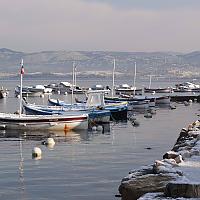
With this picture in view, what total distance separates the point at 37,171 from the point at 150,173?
6.81 m

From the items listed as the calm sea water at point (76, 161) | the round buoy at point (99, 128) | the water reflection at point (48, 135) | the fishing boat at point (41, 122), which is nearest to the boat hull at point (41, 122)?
the fishing boat at point (41, 122)

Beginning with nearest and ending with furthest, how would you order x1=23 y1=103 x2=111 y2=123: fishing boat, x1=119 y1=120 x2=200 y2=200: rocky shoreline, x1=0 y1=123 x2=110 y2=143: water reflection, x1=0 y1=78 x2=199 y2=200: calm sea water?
x1=119 y1=120 x2=200 y2=200: rocky shoreline, x1=0 y1=78 x2=199 y2=200: calm sea water, x1=0 y1=123 x2=110 y2=143: water reflection, x1=23 y1=103 x2=111 y2=123: fishing boat

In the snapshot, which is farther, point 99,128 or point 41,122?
point 99,128

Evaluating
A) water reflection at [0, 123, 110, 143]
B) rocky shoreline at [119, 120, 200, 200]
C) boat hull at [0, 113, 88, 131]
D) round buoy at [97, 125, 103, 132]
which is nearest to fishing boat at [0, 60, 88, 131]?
boat hull at [0, 113, 88, 131]

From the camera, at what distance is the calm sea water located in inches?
669

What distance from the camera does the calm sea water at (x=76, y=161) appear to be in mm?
17000

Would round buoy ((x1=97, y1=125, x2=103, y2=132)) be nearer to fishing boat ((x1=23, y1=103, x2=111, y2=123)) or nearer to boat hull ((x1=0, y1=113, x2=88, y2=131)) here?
fishing boat ((x1=23, y1=103, x2=111, y2=123))

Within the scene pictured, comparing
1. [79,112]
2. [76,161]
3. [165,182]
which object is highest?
[165,182]

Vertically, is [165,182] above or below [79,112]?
above

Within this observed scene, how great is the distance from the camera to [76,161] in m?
23.0

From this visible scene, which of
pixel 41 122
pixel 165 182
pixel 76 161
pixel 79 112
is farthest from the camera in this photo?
pixel 79 112

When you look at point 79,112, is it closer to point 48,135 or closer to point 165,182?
point 48,135

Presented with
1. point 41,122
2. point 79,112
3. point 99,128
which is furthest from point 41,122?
point 79,112

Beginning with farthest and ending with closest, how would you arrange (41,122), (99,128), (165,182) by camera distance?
(99,128), (41,122), (165,182)
